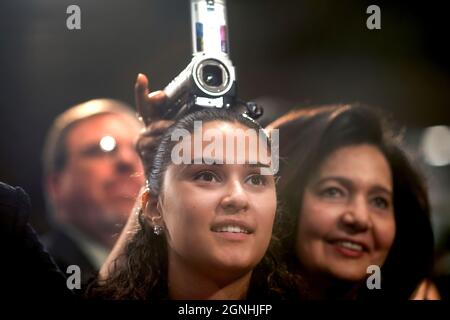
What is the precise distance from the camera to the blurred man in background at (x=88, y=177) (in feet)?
6.05

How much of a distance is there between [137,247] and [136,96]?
0.45 m

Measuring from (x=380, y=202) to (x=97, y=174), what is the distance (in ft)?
2.84

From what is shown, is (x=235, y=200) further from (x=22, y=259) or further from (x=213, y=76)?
(x=22, y=259)

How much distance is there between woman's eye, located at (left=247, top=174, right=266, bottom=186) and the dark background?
0.84 feet

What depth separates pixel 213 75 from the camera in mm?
1771

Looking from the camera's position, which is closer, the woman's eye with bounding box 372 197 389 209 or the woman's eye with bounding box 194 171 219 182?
the woman's eye with bounding box 194 171 219 182

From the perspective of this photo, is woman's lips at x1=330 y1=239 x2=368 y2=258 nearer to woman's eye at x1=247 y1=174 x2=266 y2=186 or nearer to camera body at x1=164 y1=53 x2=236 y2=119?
woman's eye at x1=247 y1=174 x2=266 y2=186

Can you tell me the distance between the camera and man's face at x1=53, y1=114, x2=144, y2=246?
1850 mm

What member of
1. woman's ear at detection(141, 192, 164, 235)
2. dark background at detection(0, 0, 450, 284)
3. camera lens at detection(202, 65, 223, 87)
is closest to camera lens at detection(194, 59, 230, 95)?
camera lens at detection(202, 65, 223, 87)

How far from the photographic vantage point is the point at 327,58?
197 cm

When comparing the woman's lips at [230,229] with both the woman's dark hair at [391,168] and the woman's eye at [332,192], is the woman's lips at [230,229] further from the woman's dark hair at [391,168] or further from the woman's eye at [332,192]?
the woman's eye at [332,192]

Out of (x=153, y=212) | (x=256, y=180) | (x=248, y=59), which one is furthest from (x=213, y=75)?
(x=153, y=212)

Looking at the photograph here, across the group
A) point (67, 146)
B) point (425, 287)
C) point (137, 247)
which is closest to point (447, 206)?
point (425, 287)
